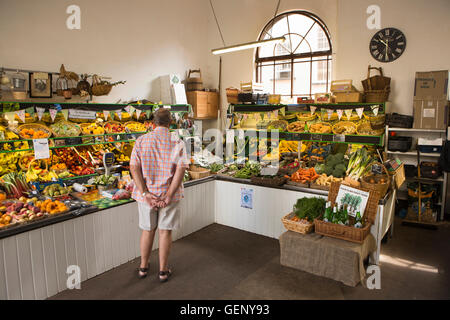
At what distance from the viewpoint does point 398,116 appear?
600cm

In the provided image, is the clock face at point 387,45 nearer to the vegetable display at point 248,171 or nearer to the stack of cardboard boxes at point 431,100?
the stack of cardboard boxes at point 431,100

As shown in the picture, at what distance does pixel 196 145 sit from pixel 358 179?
13.3ft

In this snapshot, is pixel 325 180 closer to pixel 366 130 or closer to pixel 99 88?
pixel 366 130

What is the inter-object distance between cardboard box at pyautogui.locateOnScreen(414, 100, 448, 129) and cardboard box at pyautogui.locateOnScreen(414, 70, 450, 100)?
9cm

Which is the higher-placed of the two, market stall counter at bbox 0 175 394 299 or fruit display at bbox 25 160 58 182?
fruit display at bbox 25 160 58 182

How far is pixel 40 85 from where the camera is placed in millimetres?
5320

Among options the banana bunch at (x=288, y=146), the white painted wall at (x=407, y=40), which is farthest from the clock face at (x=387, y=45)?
the banana bunch at (x=288, y=146)

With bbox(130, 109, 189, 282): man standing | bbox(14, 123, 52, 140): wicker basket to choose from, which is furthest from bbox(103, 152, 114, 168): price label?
bbox(130, 109, 189, 282): man standing

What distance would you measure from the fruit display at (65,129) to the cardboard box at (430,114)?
5780 millimetres

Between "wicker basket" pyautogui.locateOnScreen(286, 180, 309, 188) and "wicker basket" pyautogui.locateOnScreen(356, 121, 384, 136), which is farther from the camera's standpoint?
"wicker basket" pyautogui.locateOnScreen(356, 121, 384, 136)

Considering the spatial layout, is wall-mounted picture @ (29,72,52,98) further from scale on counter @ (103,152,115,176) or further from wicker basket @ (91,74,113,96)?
scale on counter @ (103,152,115,176)

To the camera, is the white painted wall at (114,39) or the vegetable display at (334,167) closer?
the vegetable display at (334,167)

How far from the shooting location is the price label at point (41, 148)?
14.8 feet

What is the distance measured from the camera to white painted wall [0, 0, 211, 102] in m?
5.26
